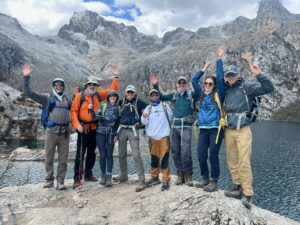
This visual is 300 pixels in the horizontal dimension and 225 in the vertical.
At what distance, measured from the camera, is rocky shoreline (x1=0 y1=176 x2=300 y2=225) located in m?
10.1

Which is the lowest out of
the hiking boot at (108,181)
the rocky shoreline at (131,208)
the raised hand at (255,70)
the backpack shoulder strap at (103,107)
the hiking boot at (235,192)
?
the rocky shoreline at (131,208)

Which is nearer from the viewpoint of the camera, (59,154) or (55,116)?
(55,116)

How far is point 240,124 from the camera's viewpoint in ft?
34.5

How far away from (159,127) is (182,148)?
1.23 metres

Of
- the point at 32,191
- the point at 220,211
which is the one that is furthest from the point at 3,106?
the point at 220,211

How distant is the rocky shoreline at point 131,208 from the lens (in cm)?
1014

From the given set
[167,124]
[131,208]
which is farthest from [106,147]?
[131,208]

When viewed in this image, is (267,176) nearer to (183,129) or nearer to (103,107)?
(183,129)

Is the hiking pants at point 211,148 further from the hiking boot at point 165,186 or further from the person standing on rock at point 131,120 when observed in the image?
the person standing on rock at point 131,120

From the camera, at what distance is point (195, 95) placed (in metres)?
12.1

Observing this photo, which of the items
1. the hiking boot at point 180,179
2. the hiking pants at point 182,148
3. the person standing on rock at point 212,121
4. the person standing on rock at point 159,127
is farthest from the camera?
the person standing on rock at point 159,127

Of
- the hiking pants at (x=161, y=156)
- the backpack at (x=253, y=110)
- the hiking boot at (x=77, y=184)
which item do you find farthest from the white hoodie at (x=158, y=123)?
→ the hiking boot at (x=77, y=184)

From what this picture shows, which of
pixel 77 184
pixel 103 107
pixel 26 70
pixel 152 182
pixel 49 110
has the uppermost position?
pixel 26 70

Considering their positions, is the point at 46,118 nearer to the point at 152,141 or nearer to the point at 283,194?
the point at 152,141
